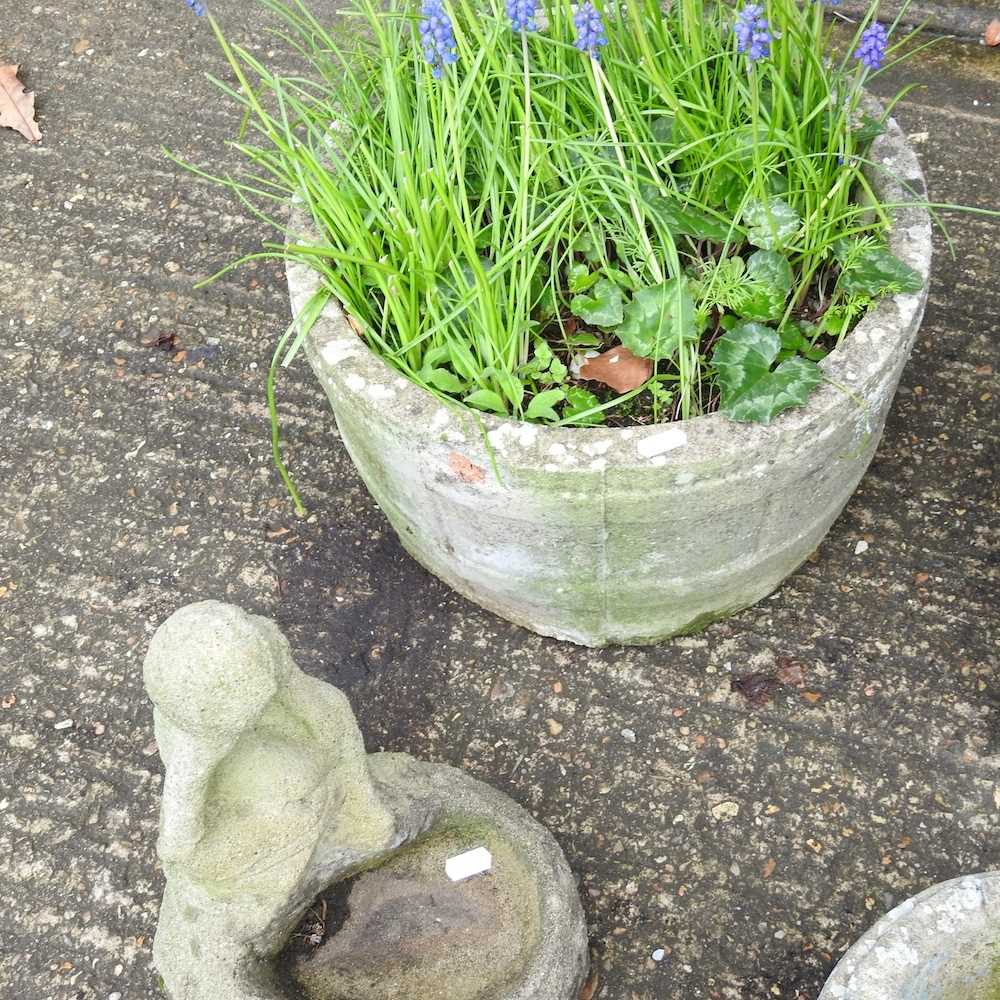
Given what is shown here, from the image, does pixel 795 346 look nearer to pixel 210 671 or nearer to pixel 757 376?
pixel 757 376

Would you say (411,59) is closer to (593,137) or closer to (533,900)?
(593,137)

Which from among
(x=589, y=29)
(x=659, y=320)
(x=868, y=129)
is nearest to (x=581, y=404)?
(x=659, y=320)

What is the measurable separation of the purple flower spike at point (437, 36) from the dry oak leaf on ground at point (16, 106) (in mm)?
1933

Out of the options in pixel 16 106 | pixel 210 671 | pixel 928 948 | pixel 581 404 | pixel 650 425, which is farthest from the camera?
pixel 16 106

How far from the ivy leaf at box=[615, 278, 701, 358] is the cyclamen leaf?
0.26m

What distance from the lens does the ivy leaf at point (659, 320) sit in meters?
1.80

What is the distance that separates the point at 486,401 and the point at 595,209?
394 mm

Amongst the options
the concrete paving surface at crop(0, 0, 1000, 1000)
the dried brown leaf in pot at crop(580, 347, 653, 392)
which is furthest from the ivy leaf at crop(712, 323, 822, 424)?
the concrete paving surface at crop(0, 0, 1000, 1000)

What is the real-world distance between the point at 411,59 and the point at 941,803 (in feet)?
5.53

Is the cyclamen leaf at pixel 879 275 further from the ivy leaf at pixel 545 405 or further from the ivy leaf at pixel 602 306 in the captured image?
the ivy leaf at pixel 545 405

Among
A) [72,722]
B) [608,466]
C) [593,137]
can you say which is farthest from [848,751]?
[72,722]

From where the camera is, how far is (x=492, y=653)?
7.40ft

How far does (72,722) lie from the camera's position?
2.24m

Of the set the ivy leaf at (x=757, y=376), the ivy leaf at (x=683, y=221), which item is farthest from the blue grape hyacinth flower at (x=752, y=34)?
the ivy leaf at (x=757, y=376)
